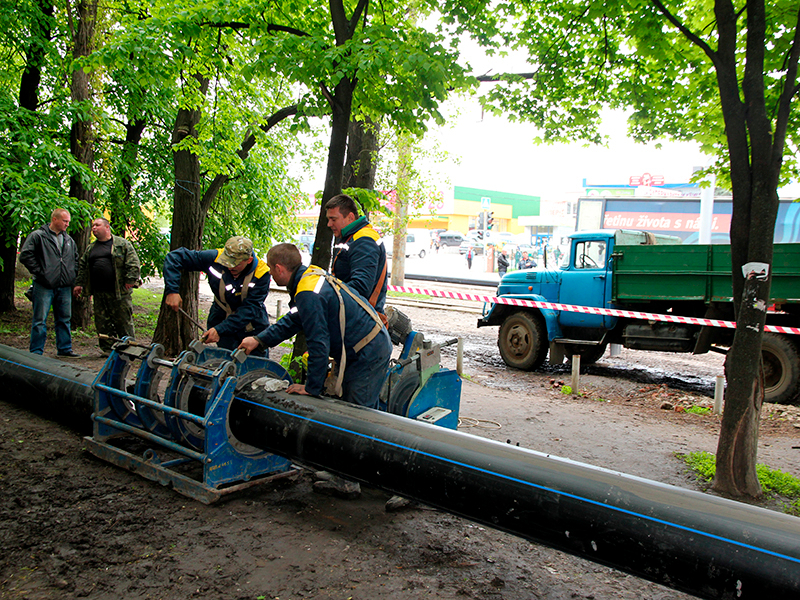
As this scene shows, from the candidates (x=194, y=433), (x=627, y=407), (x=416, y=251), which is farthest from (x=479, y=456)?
(x=416, y=251)

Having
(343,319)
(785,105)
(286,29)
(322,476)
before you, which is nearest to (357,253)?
(343,319)

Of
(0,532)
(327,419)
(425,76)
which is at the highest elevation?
(425,76)

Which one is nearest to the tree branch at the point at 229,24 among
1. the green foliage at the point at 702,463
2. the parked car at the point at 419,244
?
the green foliage at the point at 702,463

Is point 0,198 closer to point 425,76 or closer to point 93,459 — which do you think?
point 93,459

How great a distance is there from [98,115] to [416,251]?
40.2 meters

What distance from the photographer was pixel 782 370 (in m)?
8.29

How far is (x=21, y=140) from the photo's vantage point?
8.53 metres

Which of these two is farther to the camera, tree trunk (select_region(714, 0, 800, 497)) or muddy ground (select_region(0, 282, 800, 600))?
tree trunk (select_region(714, 0, 800, 497))

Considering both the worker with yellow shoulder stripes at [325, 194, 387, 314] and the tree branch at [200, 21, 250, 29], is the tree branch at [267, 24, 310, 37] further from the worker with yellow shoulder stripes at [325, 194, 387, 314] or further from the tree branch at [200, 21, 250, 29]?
the worker with yellow shoulder stripes at [325, 194, 387, 314]

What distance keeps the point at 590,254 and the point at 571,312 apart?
110cm

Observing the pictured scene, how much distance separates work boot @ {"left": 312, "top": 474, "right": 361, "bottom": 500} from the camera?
4.17m

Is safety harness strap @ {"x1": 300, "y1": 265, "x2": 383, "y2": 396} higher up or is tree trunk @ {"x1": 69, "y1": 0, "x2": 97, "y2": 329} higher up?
tree trunk @ {"x1": 69, "y1": 0, "x2": 97, "y2": 329}

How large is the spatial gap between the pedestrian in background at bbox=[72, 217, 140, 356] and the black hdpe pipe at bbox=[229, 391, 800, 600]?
195 inches

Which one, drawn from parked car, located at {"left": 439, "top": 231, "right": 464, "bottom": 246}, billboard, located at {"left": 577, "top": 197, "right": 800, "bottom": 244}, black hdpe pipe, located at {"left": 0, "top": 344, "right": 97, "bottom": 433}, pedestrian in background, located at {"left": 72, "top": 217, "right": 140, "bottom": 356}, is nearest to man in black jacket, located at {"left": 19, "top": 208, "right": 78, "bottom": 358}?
pedestrian in background, located at {"left": 72, "top": 217, "right": 140, "bottom": 356}
